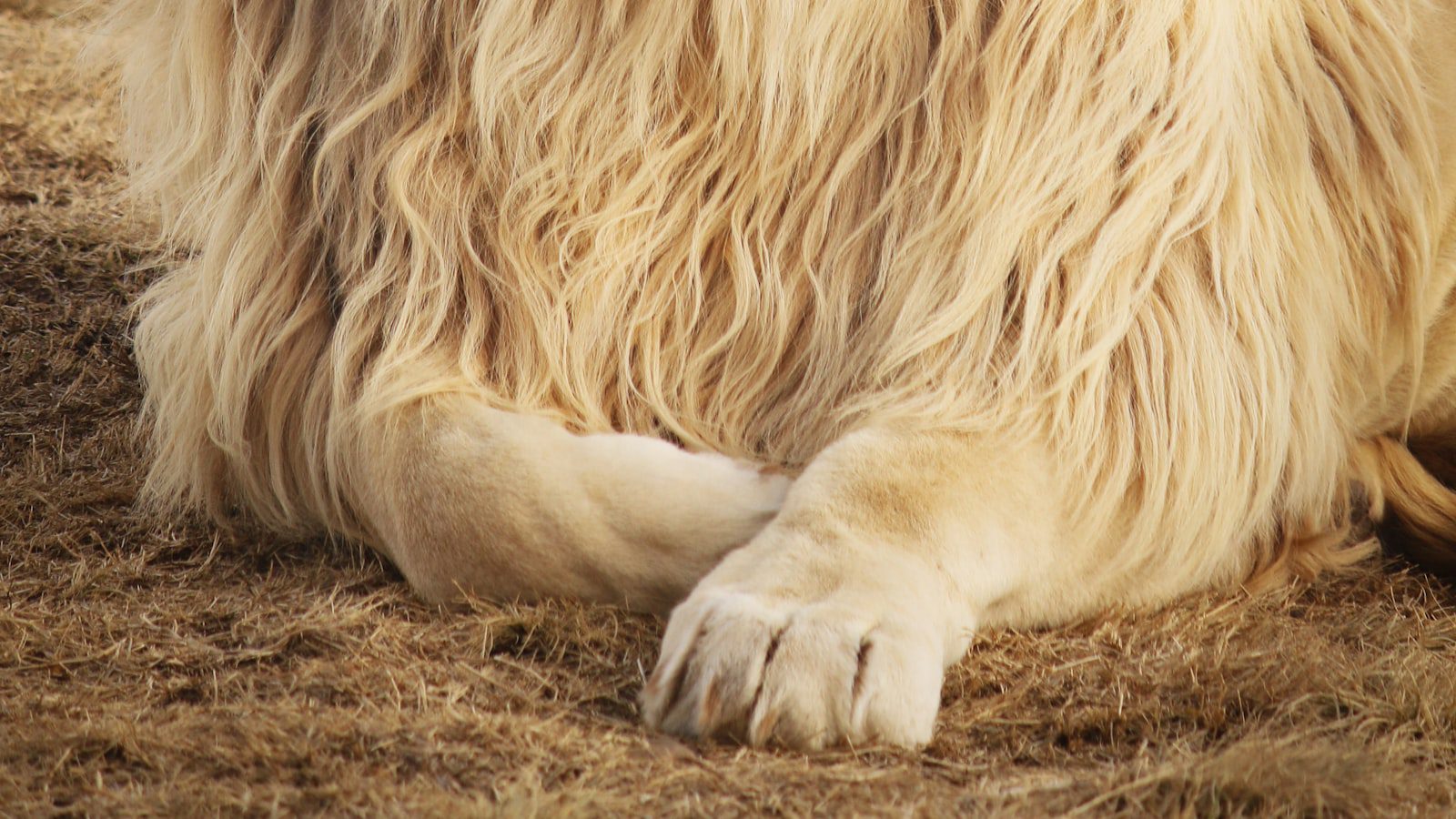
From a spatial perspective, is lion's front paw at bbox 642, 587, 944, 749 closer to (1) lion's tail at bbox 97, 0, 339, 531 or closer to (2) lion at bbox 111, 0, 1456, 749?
(2) lion at bbox 111, 0, 1456, 749

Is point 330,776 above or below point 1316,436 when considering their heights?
below

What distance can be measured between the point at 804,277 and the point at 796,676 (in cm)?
70

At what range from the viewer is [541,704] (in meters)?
1.75

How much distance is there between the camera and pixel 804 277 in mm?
2191

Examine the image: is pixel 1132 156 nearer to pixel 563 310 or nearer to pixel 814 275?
pixel 814 275

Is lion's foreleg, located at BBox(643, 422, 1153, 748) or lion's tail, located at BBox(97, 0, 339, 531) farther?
lion's tail, located at BBox(97, 0, 339, 531)

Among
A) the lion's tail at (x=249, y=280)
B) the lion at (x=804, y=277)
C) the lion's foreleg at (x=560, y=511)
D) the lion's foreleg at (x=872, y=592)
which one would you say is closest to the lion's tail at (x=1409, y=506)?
the lion at (x=804, y=277)

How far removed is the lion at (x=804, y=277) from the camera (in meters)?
1.97

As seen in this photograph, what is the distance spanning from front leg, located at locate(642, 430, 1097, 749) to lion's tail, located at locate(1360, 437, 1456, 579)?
589 mm

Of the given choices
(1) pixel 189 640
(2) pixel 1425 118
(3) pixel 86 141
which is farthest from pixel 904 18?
(3) pixel 86 141

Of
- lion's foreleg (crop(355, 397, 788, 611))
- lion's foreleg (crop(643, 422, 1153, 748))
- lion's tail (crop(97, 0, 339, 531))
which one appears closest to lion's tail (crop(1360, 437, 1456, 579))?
lion's foreleg (crop(643, 422, 1153, 748))

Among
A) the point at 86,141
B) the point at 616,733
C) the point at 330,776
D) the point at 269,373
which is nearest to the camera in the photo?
the point at 330,776

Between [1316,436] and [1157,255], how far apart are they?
328mm

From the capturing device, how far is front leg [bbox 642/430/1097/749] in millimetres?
1644
